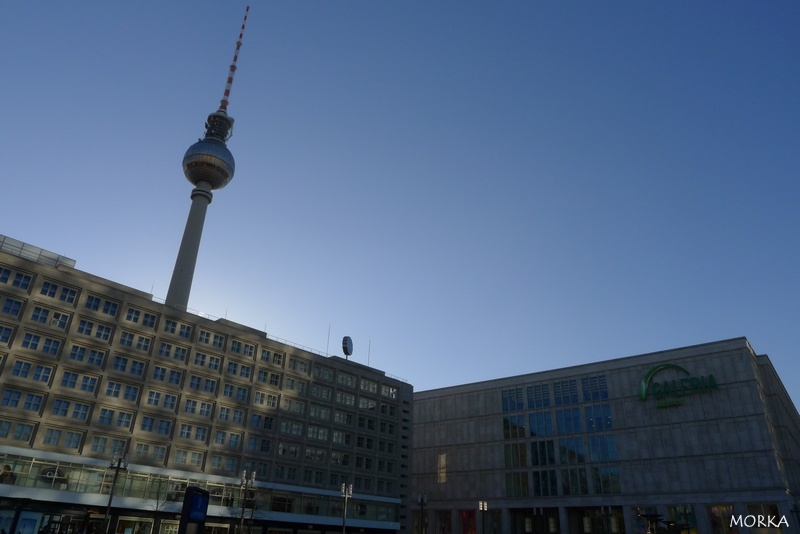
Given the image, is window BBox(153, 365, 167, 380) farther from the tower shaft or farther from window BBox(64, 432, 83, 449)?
the tower shaft

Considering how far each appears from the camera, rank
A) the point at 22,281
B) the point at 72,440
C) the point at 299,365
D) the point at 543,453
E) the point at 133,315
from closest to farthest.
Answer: the point at 72,440 → the point at 22,281 → the point at 133,315 → the point at 299,365 → the point at 543,453

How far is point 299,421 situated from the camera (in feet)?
269

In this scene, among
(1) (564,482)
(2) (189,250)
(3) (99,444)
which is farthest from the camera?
(2) (189,250)

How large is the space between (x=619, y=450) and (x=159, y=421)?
62735mm

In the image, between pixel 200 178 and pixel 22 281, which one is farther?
pixel 200 178

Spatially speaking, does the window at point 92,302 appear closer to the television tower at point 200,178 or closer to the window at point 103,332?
the window at point 103,332

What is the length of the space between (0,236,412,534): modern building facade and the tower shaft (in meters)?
14.1

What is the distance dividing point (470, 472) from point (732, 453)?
40.4m

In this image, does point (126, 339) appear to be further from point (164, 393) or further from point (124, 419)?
point (124, 419)

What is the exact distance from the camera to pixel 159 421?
66.9m

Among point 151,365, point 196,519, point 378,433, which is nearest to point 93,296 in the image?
point 151,365

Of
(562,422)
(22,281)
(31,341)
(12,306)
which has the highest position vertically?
(22,281)

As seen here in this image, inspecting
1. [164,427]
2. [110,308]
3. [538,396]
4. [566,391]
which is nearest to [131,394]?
[164,427]

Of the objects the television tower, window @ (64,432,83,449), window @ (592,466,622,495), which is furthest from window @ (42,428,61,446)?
window @ (592,466,622,495)
